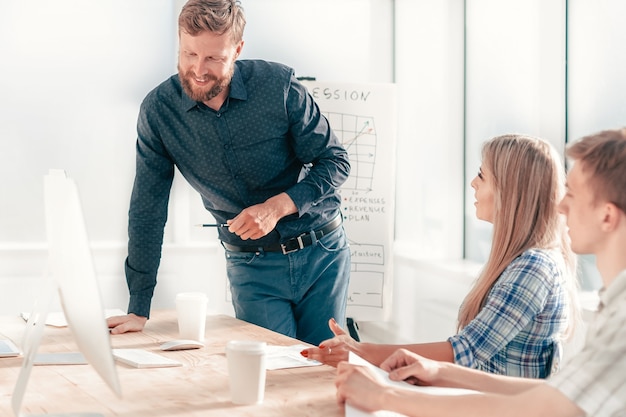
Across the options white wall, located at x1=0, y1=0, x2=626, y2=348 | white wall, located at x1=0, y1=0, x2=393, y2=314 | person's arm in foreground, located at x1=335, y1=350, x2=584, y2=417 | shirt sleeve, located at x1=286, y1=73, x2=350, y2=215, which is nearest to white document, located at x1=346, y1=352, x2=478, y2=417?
person's arm in foreground, located at x1=335, y1=350, x2=584, y2=417

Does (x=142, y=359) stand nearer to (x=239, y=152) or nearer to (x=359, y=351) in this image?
(x=359, y=351)

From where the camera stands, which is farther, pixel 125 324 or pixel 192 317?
pixel 125 324

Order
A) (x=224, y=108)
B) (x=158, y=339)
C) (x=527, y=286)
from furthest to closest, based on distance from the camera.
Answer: (x=224, y=108)
(x=158, y=339)
(x=527, y=286)

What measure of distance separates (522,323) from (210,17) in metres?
1.22

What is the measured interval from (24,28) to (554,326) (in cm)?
328

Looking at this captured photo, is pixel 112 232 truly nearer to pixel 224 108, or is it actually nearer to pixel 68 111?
pixel 68 111

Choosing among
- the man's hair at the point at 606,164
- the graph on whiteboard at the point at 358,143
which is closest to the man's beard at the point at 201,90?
the man's hair at the point at 606,164

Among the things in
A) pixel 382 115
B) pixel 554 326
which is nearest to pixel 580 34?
pixel 382 115

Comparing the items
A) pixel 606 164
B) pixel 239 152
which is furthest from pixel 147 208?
pixel 606 164

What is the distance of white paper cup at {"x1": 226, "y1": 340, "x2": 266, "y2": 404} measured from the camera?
1.39 metres

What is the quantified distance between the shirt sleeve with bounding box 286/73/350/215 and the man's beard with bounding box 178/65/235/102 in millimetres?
263

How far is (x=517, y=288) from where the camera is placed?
1781 millimetres

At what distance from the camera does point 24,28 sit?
13.4 ft

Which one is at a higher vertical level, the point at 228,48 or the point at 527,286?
the point at 228,48
